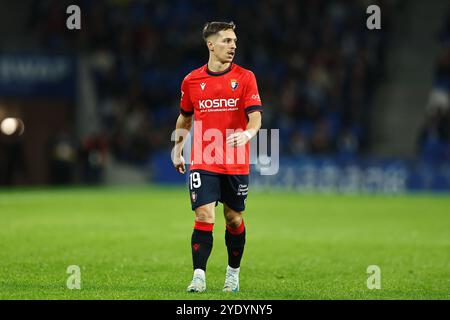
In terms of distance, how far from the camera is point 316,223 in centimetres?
1819

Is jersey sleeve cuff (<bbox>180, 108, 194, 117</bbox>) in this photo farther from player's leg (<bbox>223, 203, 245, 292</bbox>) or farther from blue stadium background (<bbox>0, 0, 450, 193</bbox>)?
blue stadium background (<bbox>0, 0, 450, 193</bbox>)

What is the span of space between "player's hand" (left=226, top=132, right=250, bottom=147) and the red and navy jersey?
1.57 ft

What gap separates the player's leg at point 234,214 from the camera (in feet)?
30.0

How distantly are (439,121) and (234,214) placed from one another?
19.5m

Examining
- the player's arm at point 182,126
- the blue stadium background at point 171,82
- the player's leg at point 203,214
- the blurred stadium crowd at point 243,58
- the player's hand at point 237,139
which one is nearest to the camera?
the player's hand at point 237,139

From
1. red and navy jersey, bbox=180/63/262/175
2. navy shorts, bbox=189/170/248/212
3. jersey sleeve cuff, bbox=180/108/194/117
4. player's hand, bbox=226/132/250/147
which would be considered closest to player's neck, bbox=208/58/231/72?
red and navy jersey, bbox=180/63/262/175

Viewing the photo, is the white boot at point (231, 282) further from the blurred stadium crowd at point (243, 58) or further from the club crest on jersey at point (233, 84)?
the blurred stadium crowd at point (243, 58)

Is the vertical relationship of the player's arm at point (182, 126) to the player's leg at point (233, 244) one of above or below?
above

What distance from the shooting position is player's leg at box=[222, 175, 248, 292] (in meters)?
9.16

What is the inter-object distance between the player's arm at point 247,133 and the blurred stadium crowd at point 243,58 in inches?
803

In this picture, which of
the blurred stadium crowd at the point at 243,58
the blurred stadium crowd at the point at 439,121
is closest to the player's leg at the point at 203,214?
the blurred stadium crowd at the point at 439,121
